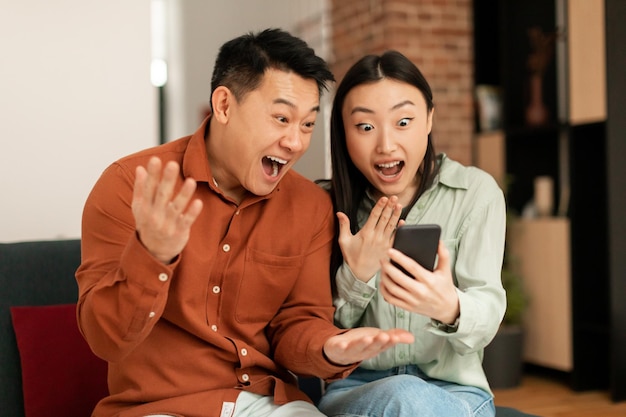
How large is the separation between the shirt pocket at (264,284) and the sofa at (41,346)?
56 cm

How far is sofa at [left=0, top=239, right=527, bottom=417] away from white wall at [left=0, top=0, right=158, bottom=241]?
0.59 m

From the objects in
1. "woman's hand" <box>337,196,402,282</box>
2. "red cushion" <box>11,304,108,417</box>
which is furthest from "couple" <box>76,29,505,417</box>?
"red cushion" <box>11,304,108,417</box>

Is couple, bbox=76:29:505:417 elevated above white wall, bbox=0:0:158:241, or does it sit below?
below

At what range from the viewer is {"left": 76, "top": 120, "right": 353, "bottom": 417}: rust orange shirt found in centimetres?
160

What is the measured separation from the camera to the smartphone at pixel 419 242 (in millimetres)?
1548

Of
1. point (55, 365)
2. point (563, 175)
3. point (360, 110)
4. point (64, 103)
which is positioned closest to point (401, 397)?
point (360, 110)

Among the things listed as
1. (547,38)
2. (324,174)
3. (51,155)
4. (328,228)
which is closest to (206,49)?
(324,174)

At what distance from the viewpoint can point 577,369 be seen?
3.91 meters

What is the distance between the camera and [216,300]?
1.73 m

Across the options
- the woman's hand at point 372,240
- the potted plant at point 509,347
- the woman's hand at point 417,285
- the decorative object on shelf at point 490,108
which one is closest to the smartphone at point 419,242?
the woman's hand at point 417,285

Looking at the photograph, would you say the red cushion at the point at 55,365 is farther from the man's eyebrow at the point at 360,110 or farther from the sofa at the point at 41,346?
the man's eyebrow at the point at 360,110

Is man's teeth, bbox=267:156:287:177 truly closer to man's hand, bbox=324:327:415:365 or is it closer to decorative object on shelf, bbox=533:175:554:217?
man's hand, bbox=324:327:415:365

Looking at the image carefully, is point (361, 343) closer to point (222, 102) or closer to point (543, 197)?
point (222, 102)

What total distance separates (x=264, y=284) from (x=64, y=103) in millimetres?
1346
